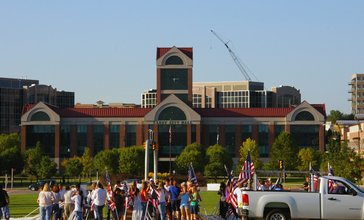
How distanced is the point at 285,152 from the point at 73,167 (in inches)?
1167

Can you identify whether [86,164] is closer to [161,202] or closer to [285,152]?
[285,152]

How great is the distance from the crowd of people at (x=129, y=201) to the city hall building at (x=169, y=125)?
102 m

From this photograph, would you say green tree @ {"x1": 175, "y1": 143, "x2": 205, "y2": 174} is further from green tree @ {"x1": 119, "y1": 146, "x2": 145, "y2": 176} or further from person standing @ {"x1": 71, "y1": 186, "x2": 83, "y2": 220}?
person standing @ {"x1": 71, "y1": 186, "x2": 83, "y2": 220}

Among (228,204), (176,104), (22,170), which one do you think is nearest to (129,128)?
(176,104)

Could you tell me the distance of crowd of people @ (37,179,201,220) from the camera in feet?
110

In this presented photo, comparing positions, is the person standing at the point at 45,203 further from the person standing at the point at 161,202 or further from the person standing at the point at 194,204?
the person standing at the point at 194,204

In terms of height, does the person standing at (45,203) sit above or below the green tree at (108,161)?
below

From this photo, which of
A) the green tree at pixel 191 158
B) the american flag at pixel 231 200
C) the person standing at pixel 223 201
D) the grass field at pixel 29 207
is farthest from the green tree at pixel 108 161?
the person standing at pixel 223 201

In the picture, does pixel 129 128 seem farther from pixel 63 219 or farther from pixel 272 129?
pixel 63 219

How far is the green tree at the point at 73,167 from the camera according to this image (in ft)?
419

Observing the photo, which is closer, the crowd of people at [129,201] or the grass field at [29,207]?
the crowd of people at [129,201]

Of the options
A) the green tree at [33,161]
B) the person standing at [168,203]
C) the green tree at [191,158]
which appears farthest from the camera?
the green tree at [33,161]

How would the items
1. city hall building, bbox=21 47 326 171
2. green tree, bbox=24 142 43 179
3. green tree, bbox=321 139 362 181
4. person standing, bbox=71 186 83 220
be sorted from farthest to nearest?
city hall building, bbox=21 47 326 171
green tree, bbox=24 142 43 179
green tree, bbox=321 139 362 181
person standing, bbox=71 186 83 220

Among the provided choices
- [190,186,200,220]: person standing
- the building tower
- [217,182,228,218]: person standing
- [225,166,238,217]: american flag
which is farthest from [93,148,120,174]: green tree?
[190,186,200,220]: person standing
